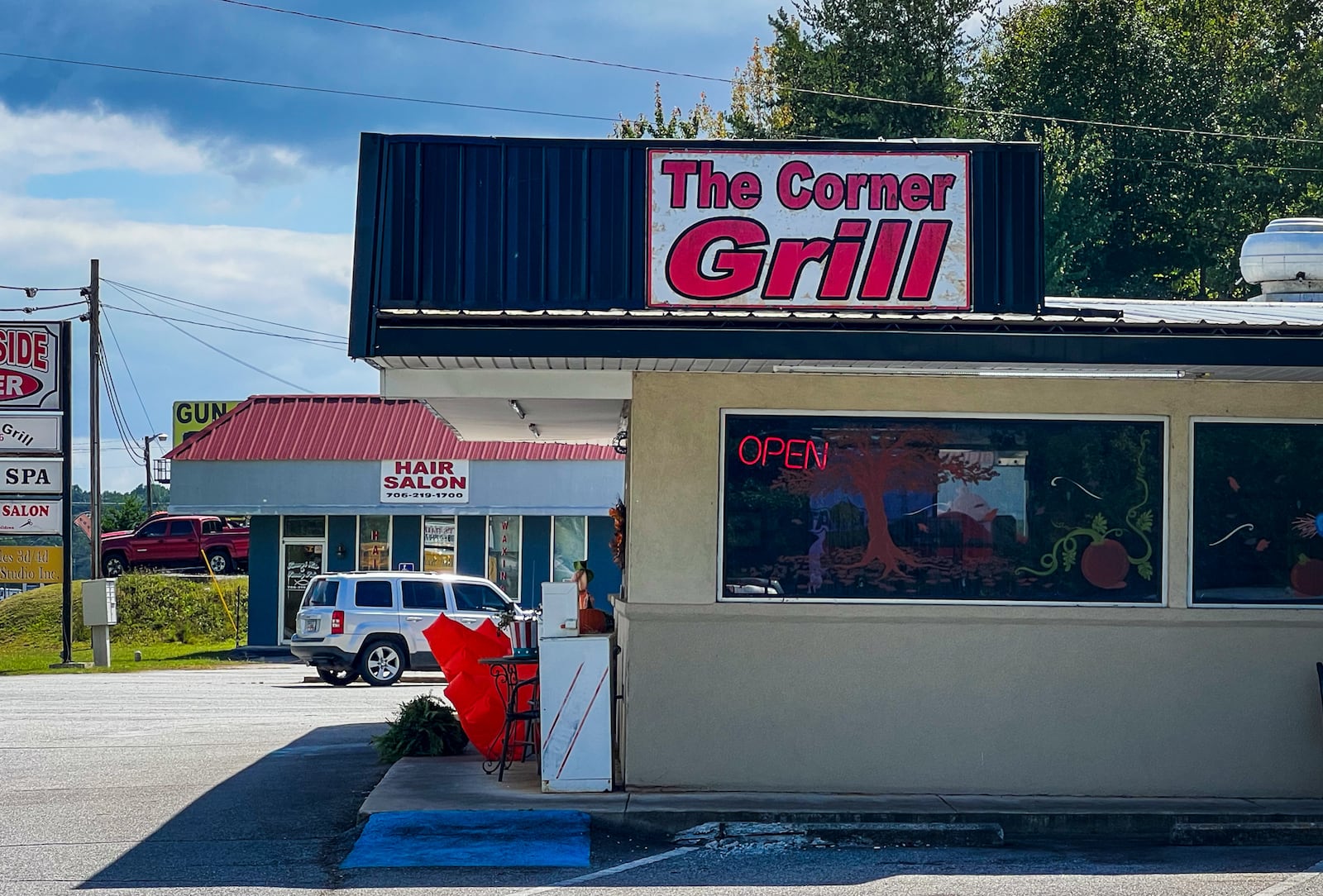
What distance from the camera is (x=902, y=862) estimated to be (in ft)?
28.5

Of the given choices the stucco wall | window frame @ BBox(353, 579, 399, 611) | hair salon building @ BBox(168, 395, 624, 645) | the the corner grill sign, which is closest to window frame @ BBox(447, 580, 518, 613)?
window frame @ BBox(353, 579, 399, 611)

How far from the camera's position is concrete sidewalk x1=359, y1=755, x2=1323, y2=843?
9375 millimetres

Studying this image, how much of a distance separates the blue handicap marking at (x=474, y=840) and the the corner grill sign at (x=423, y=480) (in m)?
23.4

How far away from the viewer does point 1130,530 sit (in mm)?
10555

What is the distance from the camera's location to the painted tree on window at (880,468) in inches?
411

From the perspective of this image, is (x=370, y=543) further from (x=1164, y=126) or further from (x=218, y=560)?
(x=1164, y=126)

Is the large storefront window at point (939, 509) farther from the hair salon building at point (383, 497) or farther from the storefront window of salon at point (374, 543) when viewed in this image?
the storefront window of salon at point (374, 543)

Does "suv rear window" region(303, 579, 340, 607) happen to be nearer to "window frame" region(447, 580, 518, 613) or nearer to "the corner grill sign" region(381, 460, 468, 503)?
"window frame" region(447, 580, 518, 613)

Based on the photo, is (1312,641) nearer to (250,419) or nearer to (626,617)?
(626,617)

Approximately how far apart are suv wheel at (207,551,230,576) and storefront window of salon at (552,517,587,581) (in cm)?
1268

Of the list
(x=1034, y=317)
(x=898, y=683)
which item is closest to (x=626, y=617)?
(x=898, y=683)

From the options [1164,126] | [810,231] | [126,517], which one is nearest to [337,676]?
[810,231]

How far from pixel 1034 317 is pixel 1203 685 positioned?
293 cm

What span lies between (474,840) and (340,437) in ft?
81.8
